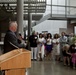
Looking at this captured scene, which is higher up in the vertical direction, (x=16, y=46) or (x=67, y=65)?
(x=16, y=46)

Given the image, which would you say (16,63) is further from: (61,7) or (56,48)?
(61,7)

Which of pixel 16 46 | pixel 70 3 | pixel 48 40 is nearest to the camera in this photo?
pixel 16 46

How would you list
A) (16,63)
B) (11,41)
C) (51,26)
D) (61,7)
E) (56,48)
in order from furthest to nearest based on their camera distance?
(51,26), (61,7), (56,48), (11,41), (16,63)

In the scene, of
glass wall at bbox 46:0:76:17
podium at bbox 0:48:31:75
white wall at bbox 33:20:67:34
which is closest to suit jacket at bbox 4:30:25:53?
podium at bbox 0:48:31:75

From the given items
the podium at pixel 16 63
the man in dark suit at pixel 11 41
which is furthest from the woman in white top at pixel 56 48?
the podium at pixel 16 63

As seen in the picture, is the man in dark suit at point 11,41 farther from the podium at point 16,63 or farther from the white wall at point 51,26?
the white wall at point 51,26

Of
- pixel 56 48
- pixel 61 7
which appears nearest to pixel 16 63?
pixel 56 48

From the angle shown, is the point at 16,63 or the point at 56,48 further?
the point at 56,48

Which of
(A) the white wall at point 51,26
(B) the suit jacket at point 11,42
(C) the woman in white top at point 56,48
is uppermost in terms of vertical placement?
(A) the white wall at point 51,26

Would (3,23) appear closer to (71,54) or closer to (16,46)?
(71,54)

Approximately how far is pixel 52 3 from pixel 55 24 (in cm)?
Result: 298

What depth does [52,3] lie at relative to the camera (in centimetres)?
2008

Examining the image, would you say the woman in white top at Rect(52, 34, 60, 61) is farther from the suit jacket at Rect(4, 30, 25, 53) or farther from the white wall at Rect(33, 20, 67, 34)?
the white wall at Rect(33, 20, 67, 34)

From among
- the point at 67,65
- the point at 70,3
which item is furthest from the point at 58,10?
the point at 67,65
